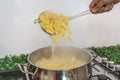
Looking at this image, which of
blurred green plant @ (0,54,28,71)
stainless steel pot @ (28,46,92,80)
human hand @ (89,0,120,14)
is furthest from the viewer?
blurred green plant @ (0,54,28,71)

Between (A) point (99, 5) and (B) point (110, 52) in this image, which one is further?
(B) point (110, 52)

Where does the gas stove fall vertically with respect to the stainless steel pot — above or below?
below

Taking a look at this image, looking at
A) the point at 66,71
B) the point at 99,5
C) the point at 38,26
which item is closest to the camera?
the point at 66,71

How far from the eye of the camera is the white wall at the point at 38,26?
130cm

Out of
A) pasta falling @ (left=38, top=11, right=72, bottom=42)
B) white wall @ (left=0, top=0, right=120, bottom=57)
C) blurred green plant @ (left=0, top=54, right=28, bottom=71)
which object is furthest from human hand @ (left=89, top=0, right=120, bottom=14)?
blurred green plant @ (left=0, top=54, right=28, bottom=71)

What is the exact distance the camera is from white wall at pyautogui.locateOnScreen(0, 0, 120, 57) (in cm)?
130

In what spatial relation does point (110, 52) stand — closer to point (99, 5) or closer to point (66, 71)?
point (99, 5)

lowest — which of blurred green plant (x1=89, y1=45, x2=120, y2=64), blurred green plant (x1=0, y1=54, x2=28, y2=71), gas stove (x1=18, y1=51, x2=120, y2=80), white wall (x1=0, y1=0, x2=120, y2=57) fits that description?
gas stove (x1=18, y1=51, x2=120, y2=80)

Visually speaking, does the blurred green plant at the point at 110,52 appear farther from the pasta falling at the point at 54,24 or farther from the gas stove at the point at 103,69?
the pasta falling at the point at 54,24

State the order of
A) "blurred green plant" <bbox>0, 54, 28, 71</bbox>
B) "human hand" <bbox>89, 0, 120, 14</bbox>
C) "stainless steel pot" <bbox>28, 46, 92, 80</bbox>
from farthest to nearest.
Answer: "blurred green plant" <bbox>0, 54, 28, 71</bbox> → "human hand" <bbox>89, 0, 120, 14</bbox> → "stainless steel pot" <bbox>28, 46, 92, 80</bbox>

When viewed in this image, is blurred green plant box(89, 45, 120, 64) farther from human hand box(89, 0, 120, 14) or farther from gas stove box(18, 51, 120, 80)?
human hand box(89, 0, 120, 14)

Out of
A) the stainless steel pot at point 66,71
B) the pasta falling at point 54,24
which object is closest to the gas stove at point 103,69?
the stainless steel pot at point 66,71

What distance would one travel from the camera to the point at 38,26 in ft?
4.43

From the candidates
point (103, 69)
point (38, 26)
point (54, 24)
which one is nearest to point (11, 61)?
point (38, 26)
